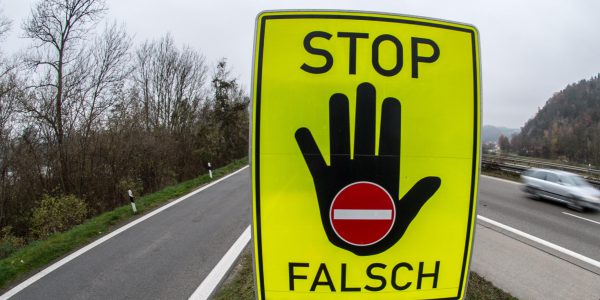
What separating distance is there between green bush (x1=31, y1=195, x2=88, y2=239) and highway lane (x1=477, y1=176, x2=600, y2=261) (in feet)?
48.2

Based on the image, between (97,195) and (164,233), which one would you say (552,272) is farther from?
(97,195)

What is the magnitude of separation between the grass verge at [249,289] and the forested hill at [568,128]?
187 ft

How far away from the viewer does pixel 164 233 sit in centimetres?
788

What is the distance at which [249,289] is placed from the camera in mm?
4734

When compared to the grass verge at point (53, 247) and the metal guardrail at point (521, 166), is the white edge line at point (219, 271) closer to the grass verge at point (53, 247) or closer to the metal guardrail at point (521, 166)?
the grass verge at point (53, 247)

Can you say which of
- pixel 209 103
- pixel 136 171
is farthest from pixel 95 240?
pixel 209 103

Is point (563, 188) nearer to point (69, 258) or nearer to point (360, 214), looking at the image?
point (360, 214)

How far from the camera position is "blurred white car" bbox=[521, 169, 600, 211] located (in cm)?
1128

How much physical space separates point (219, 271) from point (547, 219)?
36.0 ft

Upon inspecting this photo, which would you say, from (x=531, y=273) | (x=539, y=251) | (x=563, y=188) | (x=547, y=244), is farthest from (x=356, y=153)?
(x=563, y=188)

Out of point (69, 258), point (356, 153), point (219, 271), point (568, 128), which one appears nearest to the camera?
point (356, 153)

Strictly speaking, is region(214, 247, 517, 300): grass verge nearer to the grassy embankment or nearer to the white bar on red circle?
the grassy embankment

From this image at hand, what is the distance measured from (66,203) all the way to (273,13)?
1496cm

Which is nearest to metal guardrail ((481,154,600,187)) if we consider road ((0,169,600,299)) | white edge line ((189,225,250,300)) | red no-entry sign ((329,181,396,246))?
road ((0,169,600,299))
